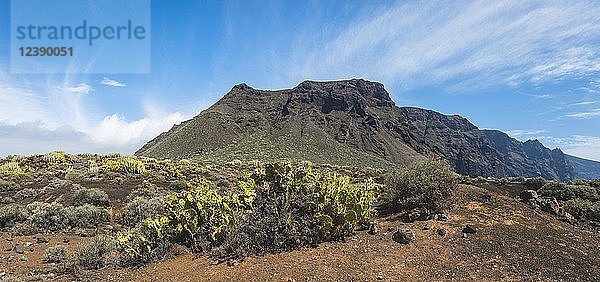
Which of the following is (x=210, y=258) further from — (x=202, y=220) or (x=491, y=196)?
(x=491, y=196)

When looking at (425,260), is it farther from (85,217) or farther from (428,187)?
(85,217)

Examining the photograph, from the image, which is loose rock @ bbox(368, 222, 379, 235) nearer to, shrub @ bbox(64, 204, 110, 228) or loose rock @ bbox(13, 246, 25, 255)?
loose rock @ bbox(13, 246, 25, 255)

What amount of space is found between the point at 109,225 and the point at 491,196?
45.1 feet

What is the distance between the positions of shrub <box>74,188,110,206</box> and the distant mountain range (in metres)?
47.6

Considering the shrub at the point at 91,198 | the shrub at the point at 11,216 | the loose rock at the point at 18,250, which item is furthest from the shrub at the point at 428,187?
the shrub at the point at 11,216

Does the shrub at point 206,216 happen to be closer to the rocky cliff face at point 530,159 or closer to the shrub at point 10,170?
the shrub at point 10,170

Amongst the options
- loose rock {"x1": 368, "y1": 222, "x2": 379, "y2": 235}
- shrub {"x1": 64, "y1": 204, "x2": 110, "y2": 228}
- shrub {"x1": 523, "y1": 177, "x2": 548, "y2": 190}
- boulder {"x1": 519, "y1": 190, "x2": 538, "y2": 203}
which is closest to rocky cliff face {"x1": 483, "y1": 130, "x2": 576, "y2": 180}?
shrub {"x1": 523, "y1": 177, "x2": 548, "y2": 190}

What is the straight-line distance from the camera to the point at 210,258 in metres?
8.59

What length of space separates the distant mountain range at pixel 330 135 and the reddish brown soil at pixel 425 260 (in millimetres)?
56659

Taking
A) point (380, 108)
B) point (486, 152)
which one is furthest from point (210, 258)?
point (486, 152)

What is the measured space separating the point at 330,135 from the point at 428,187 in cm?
8297

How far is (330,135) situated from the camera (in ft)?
308

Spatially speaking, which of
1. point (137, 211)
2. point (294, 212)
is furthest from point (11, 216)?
point (294, 212)

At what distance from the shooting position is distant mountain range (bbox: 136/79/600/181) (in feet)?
254
